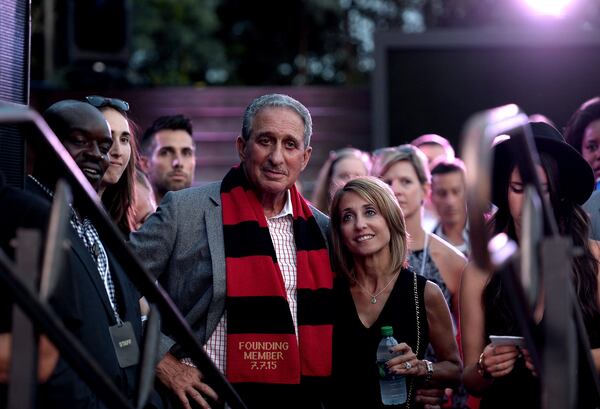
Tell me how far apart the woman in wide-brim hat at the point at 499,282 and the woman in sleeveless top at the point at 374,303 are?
0.34m

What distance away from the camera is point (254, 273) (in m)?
3.58

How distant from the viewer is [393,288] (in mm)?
3906

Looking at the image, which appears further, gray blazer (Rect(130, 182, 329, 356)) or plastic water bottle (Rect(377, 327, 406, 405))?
plastic water bottle (Rect(377, 327, 406, 405))

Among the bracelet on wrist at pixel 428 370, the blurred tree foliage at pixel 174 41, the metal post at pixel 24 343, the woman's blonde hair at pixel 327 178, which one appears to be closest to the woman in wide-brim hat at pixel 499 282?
the bracelet on wrist at pixel 428 370

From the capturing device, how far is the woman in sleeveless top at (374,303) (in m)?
3.73

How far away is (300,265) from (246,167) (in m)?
0.44

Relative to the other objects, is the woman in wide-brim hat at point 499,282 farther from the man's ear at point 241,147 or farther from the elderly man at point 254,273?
the man's ear at point 241,147

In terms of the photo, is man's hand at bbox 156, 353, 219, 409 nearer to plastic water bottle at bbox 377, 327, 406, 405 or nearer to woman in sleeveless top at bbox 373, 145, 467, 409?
plastic water bottle at bbox 377, 327, 406, 405

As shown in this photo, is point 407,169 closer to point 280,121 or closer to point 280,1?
point 280,121

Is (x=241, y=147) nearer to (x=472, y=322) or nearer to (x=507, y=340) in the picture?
(x=472, y=322)

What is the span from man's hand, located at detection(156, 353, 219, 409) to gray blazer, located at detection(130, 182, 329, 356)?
0.18 ft

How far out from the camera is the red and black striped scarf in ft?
11.6

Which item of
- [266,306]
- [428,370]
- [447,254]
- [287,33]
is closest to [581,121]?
[447,254]

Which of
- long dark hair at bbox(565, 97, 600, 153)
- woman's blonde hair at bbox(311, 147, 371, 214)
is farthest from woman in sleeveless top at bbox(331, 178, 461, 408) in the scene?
woman's blonde hair at bbox(311, 147, 371, 214)
